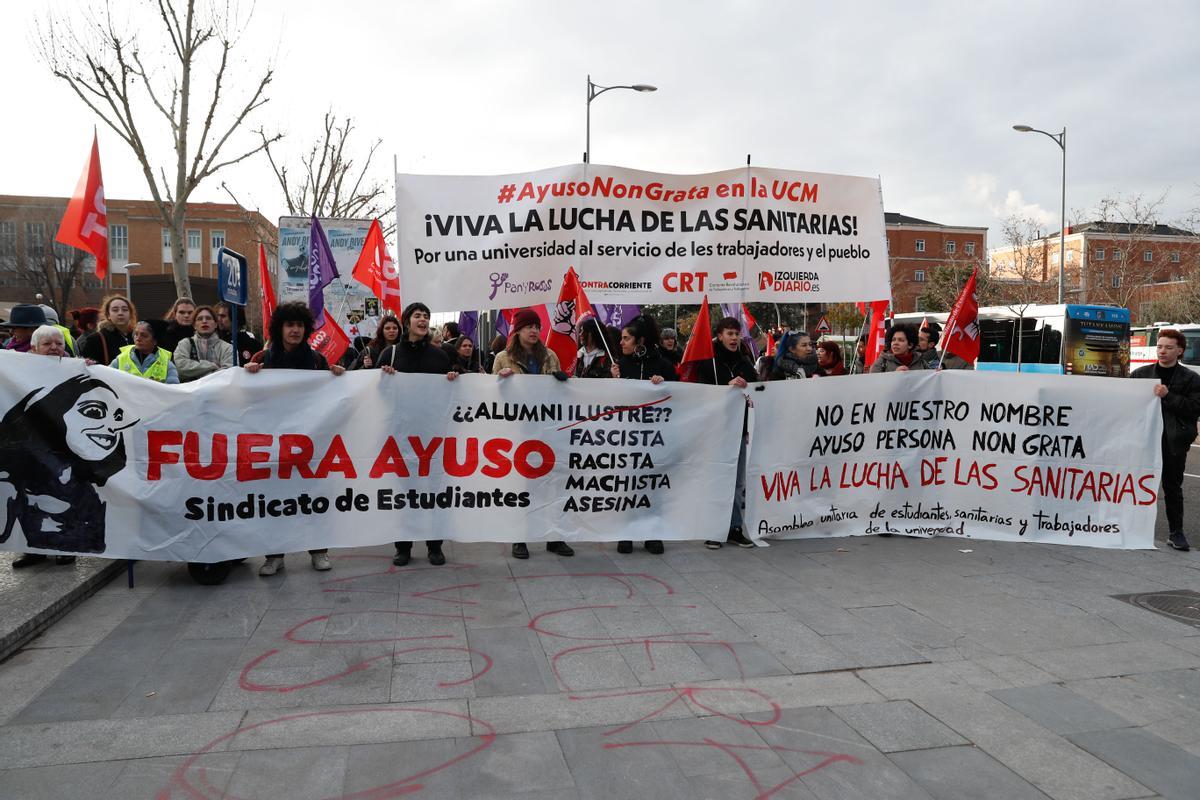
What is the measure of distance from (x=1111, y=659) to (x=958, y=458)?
2803 mm

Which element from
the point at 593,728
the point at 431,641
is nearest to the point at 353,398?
the point at 431,641

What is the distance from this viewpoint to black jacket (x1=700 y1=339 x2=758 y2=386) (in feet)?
23.2

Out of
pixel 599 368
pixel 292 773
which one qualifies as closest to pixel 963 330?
pixel 599 368

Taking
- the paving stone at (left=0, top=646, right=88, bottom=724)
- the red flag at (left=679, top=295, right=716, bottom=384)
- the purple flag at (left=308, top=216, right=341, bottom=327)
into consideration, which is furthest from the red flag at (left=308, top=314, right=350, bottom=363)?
the paving stone at (left=0, top=646, right=88, bottom=724)

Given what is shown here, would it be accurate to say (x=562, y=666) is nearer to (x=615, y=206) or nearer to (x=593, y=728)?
(x=593, y=728)

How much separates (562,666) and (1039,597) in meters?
3.28

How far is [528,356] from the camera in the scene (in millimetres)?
6723

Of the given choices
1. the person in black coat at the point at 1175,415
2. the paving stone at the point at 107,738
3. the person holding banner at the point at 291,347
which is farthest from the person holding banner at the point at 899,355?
the paving stone at the point at 107,738

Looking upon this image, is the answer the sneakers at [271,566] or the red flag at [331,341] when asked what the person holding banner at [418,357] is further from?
the red flag at [331,341]

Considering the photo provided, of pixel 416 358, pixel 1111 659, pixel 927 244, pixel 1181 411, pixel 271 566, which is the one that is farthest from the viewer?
pixel 927 244

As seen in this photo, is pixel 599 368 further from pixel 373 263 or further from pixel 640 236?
pixel 373 263

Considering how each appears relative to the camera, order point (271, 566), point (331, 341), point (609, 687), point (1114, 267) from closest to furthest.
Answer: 1. point (609, 687)
2. point (271, 566)
3. point (331, 341)
4. point (1114, 267)

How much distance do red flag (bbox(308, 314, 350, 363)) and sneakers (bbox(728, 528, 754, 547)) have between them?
4351mm

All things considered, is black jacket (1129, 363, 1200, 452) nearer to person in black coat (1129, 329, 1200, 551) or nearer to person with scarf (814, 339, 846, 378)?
person in black coat (1129, 329, 1200, 551)
